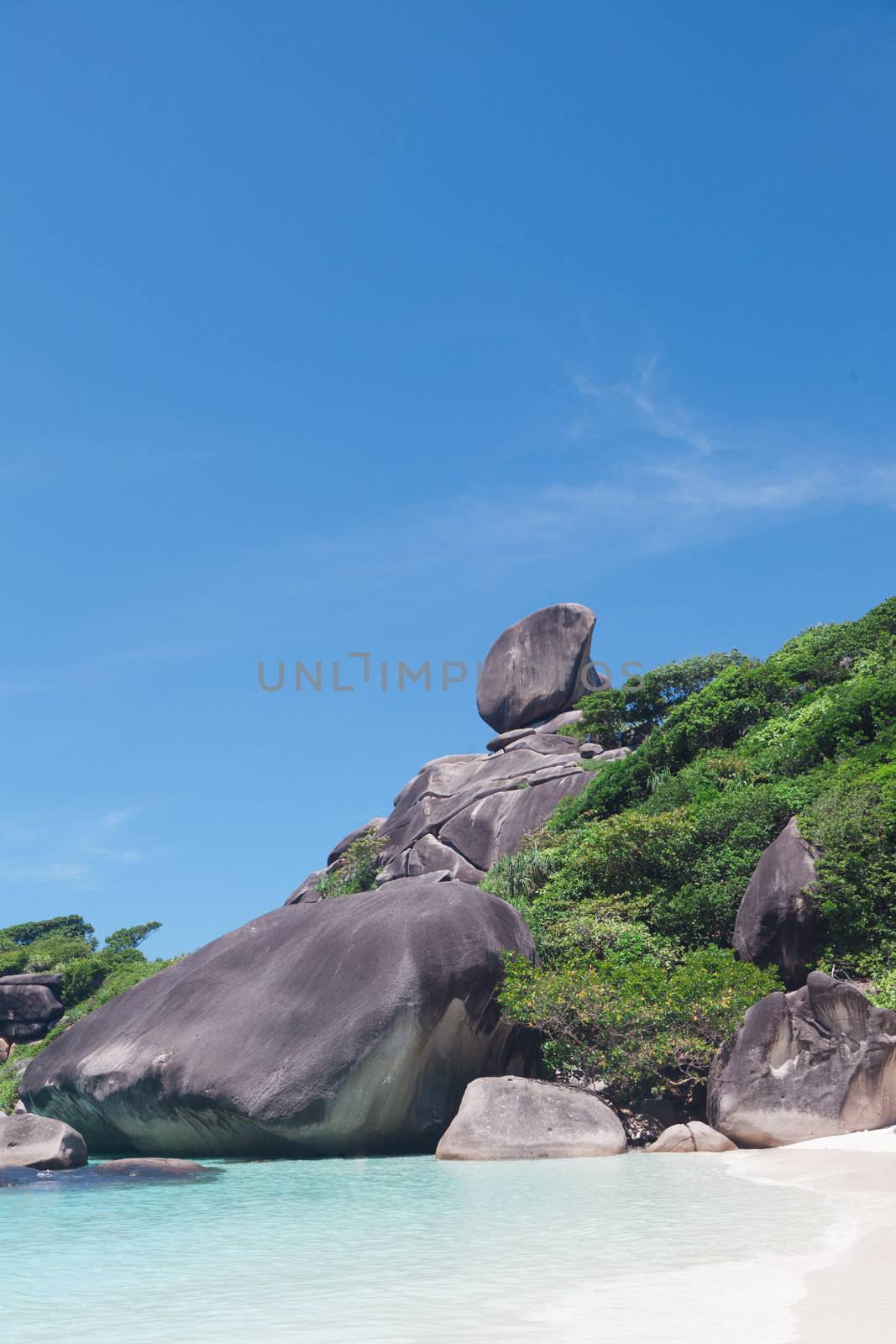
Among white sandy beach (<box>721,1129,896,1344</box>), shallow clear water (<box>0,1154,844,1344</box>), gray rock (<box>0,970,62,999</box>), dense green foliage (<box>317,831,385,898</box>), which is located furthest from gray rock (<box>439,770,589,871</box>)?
shallow clear water (<box>0,1154,844,1344</box>)

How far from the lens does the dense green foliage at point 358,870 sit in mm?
37750

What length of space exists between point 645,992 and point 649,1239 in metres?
7.88

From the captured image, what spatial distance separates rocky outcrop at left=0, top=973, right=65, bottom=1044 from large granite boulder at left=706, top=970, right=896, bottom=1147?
37.0 m

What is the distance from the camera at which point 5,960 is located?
46562mm

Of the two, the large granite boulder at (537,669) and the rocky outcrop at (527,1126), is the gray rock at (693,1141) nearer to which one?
the rocky outcrop at (527,1126)

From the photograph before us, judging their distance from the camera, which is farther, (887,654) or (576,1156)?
(887,654)

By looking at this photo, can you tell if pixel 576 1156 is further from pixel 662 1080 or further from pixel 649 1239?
pixel 649 1239

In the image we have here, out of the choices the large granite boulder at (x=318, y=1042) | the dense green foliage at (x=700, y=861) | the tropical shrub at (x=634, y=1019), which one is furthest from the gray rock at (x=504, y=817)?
the tropical shrub at (x=634, y=1019)

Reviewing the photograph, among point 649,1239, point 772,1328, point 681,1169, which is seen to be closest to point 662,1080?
point 681,1169

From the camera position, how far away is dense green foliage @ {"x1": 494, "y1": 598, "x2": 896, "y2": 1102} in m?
14.5

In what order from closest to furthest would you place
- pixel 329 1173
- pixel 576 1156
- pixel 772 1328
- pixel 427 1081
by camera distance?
pixel 772 1328 < pixel 329 1173 < pixel 576 1156 < pixel 427 1081

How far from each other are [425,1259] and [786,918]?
1336 cm

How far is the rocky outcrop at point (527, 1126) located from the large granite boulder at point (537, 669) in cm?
3225

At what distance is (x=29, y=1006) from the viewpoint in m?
43.8
